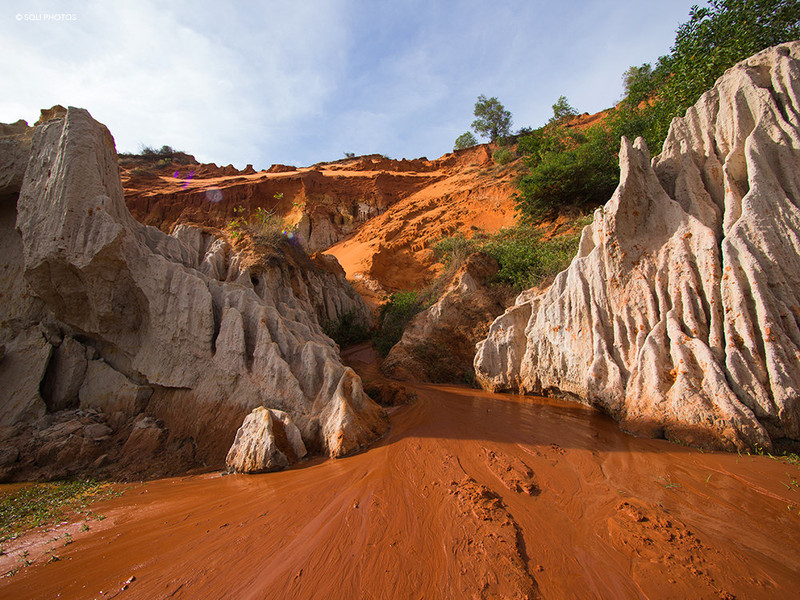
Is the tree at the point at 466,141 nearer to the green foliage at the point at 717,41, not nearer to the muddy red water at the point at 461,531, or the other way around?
the green foliage at the point at 717,41

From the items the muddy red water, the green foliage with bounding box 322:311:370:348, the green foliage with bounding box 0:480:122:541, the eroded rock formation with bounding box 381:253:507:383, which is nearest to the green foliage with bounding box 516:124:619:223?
the eroded rock formation with bounding box 381:253:507:383

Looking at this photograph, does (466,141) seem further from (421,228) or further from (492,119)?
(421,228)

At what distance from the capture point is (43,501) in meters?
4.38

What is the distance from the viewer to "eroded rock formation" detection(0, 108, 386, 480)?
5.76 m

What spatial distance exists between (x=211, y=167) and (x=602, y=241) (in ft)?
145

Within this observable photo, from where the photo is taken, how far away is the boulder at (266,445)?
14.8 feet

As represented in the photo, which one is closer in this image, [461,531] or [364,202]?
[461,531]

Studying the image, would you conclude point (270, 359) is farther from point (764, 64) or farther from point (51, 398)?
point (764, 64)

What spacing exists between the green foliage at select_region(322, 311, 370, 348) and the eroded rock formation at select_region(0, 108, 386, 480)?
6.42 metres

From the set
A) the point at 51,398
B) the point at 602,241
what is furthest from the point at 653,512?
the point at 51,398

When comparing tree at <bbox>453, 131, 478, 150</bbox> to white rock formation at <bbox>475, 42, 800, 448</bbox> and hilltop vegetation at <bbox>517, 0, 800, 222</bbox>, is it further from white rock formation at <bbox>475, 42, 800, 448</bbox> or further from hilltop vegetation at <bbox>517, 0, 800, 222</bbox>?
white rock formation at <bbox>475, 42, 800, 448</bbox>

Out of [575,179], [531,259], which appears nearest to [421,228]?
[575,179]

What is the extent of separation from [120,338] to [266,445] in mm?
4517

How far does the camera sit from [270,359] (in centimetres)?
593
